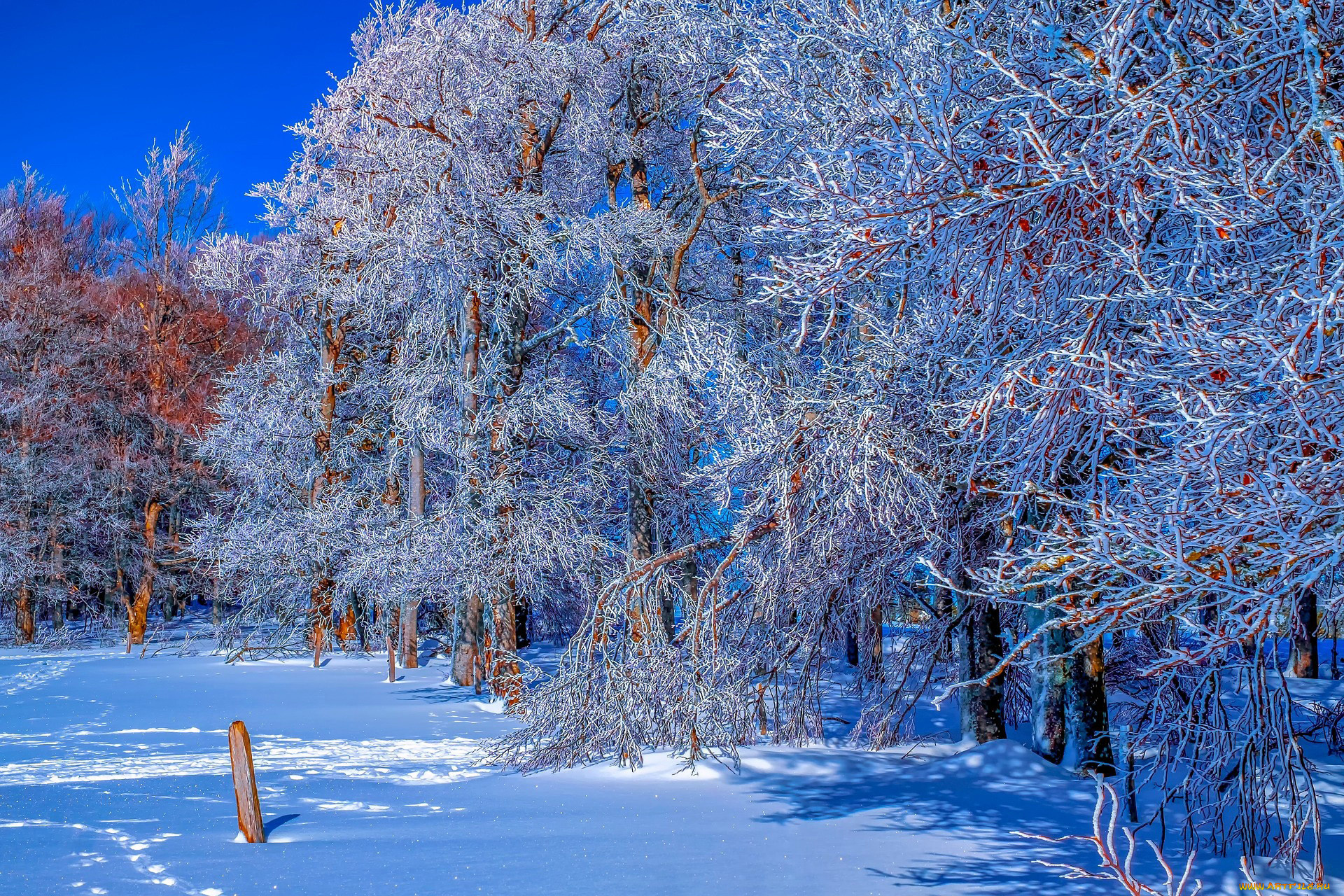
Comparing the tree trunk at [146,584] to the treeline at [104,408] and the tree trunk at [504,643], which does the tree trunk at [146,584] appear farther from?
the tree trunk at [504,643]

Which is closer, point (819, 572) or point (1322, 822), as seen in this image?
point (1322, 822)

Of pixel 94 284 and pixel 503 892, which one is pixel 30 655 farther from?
pixel 503 892

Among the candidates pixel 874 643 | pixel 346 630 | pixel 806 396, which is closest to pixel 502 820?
pixel 806 396

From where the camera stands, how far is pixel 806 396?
834 cm

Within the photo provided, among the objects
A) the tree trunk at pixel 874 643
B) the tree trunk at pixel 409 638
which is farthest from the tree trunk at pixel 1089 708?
the tree trunk at pixel 409 638

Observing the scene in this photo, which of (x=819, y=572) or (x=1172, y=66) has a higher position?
(x=1172, y=66)

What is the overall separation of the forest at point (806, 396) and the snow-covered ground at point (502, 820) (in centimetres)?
59

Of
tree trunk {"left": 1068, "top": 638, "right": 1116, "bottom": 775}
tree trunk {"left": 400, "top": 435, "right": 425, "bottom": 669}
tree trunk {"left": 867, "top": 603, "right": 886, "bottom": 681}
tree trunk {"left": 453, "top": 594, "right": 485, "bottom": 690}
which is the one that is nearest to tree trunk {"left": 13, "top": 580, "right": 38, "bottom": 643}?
tree trunk {"left": 400, "top": 435, "right": 425, "bottom": 669}

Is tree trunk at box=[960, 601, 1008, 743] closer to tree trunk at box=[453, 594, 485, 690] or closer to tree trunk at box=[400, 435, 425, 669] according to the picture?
tree trunk at box=[400, 435, 425, 669]

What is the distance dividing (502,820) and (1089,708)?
4.93 m

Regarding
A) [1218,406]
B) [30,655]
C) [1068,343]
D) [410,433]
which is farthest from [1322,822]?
[30,655]

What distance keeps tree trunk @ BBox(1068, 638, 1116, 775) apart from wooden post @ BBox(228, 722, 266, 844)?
6333 millimetres

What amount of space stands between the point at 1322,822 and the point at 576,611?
13.0 metres

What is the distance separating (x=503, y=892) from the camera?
5746 millimetres
